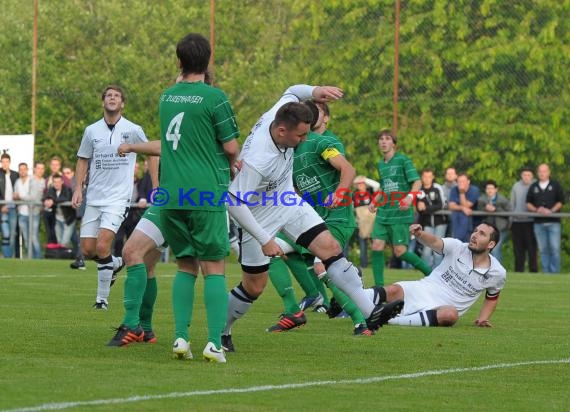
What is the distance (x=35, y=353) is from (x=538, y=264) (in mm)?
18044

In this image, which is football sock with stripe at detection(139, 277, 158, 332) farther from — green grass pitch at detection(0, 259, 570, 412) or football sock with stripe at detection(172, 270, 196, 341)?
football sock with stripe at detection(172, 270, 196, 341)

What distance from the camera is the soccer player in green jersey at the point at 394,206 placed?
17625mm

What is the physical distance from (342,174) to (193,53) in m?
3.66

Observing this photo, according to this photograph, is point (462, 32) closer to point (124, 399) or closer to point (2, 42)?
point (2, 42)

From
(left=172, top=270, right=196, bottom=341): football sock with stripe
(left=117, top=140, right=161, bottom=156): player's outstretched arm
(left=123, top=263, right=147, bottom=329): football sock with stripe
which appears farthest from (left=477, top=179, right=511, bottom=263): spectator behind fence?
(left=172, top=270, right=196, bottom=341): football sock with stripe

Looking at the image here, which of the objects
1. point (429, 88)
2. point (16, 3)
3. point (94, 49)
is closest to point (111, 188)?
point (429, 88)

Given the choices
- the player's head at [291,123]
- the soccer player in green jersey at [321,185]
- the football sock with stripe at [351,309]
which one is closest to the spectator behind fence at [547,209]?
the soccer player in green jersey at [321,185]

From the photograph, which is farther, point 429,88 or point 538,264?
point 429,88

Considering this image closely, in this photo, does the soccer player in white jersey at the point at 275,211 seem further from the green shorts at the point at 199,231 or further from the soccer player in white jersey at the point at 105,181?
the soccer player in white jersey at the point at 105,181

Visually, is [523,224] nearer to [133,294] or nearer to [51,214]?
[51,214]

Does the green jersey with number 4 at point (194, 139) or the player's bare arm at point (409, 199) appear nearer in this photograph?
the green jersey with number 4 at point (194, 139)

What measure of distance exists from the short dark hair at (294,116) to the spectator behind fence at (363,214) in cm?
1670

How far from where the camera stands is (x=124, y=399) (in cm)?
697

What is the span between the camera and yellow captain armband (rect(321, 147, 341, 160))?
12.2m
